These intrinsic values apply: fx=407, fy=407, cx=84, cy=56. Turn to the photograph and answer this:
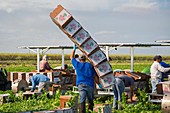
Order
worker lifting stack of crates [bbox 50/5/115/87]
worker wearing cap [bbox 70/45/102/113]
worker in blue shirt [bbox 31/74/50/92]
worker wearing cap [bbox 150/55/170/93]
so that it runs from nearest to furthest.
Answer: worker wearing cap [bbox 70/45/102/113]
worker lifting stack of crates [bbox 50/5/115/87]
worker wearing cap [bbox 150/55/170/93]
worker in blue shirt [bbox 31/74/50/92]

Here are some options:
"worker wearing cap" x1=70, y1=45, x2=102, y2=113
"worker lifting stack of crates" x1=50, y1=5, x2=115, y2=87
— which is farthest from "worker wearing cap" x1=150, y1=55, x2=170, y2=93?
"worker wearing cap" x1=70, y1=45, x2=102, y2=113

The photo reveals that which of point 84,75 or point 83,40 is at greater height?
point 83,40

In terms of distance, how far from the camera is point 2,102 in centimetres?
1203

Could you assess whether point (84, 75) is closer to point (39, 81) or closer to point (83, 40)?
point (83, 40)

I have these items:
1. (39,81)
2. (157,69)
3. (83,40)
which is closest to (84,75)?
(83,40)

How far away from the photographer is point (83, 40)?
9453mm

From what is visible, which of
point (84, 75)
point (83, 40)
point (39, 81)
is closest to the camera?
point (84, 75)

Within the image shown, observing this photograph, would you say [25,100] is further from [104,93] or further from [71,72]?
[71,72]

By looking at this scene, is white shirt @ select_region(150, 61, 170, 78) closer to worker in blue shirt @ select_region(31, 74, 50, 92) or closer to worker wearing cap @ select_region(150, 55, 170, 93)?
worker wearing cap @ select_region(150, 55, 170, 93)

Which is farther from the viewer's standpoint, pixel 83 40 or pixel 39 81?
pixel 39 81

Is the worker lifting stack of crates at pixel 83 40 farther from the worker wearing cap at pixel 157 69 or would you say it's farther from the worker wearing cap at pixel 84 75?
the worker wearing cap at pixel 157 69

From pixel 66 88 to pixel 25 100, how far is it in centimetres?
335

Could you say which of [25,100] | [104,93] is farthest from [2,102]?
[104,93]

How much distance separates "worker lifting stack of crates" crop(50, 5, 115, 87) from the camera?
30.3 feet
